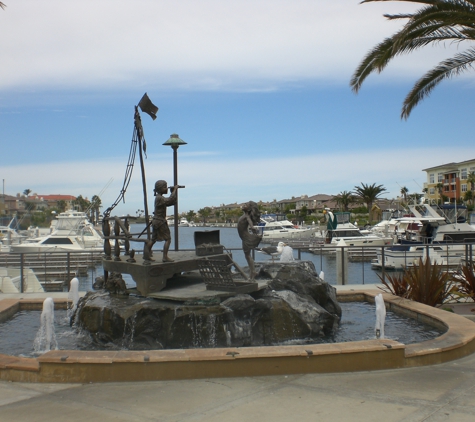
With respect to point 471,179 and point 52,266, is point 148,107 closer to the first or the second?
point 52,266

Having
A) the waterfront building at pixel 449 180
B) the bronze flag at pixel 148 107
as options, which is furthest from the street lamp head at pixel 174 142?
the waterfront building at pixel 449 180

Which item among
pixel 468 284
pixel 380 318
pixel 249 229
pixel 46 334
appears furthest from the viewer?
pixel 468 284

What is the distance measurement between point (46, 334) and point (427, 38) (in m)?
11.5

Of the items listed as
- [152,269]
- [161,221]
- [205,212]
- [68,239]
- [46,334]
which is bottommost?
[68,239]

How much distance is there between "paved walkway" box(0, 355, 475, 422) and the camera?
4875 millimetres

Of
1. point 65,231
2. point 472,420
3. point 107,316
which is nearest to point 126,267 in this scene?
point 107,316

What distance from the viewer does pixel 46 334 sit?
330 inches

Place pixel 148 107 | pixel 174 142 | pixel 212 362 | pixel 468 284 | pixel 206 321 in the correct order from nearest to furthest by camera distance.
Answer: pixel 212 362 → pixel 206 321 → pixel 148 107 → pixel 468 284 → pixel 174 142

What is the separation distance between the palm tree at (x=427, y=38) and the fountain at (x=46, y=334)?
9.16 m

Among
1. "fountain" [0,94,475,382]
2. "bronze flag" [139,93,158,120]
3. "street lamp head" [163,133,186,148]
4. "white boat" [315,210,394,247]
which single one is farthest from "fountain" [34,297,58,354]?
"white boat" [315,210,394,247]

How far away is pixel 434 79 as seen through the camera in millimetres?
14859

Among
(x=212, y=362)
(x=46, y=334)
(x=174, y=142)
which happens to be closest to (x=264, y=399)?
(x=212, y=362)

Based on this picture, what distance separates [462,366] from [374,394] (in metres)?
1.72

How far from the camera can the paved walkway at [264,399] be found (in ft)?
16.0
